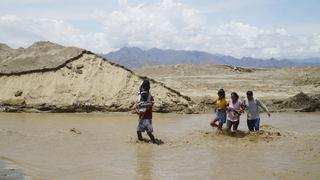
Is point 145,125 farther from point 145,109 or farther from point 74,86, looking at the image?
point 74,86

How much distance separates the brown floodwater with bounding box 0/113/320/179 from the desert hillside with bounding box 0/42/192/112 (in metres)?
2.00

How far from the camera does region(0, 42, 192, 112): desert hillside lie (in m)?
17.7

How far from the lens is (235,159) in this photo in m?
9.50

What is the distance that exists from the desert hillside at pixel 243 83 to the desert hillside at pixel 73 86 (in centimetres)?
351

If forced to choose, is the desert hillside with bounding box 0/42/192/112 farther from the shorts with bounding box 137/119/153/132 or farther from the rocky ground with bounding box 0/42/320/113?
the shorts with bounding box 137/119/153/132

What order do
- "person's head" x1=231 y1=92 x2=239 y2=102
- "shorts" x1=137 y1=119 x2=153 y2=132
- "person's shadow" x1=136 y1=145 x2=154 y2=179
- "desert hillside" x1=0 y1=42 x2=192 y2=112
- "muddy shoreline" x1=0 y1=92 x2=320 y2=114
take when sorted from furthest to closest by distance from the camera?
"desert hillside" x1=0 y1=42 x2=192 y2=112
"muddy shoreline" x1=0 y1=92 x2=320 y2=114
"person's head" x1=231 y1=92 x2=239 y2=102
"shorts" x1=137 y1=119 x2=153 y2=132
"person's shadow" x1=136 y1=145 x2=154 y2=179

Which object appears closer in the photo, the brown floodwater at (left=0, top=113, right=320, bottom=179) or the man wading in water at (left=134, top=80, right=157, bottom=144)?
the brown floodwater at (left=0, top=113, right=320, bottom=179)

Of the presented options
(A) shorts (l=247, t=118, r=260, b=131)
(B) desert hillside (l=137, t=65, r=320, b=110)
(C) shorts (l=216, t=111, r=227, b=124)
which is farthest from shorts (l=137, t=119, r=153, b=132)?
(B) desert hillside (l=137, t=65, r=320, b=110)

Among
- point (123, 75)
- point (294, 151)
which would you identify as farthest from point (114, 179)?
point (123, 75)

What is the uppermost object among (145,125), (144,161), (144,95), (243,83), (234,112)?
(243,83)

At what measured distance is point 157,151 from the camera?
10461 millimetres

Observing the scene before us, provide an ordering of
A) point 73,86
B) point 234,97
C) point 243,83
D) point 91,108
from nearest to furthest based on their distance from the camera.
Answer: point 234,97
point 91,108
point 73,86
point 243,83

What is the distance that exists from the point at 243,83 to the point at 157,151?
70.0 ft

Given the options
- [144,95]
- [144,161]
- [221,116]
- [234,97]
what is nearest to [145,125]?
[144,95]
